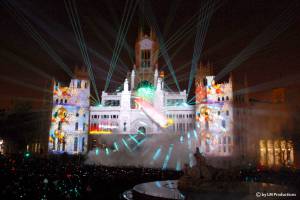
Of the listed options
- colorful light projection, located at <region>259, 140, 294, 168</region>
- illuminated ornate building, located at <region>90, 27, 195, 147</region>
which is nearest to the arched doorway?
illuminated ornate building, located at <region>90, 27, 195, 147</region>

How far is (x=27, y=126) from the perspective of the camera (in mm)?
66000

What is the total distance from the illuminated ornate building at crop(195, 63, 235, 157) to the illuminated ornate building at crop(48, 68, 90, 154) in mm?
27872

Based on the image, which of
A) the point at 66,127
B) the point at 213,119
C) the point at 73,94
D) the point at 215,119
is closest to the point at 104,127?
the point at 66,127

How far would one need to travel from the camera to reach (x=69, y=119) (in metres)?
65.1

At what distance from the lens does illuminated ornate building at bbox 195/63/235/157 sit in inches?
2314

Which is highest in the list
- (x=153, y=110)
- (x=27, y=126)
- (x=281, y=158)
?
(x=153, y=110)

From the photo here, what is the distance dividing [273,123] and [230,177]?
50.7 meters

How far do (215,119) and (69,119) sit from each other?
34536 millimetres

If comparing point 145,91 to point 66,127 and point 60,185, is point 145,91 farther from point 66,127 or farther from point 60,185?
point 60,185

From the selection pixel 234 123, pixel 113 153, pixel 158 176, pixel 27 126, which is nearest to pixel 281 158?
pixel 234 123

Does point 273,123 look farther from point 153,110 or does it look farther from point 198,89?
point 153,110

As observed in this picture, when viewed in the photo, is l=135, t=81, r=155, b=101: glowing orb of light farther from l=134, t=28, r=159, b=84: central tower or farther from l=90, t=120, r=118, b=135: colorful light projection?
l=90, t=120, r=118, b=135: colorful light projection

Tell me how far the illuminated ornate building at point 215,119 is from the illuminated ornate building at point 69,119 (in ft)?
91.4

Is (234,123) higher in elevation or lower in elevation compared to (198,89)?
lower
